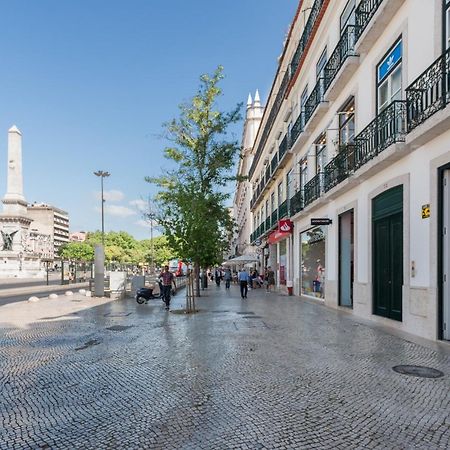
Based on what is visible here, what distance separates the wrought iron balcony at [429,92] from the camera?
8484 mm

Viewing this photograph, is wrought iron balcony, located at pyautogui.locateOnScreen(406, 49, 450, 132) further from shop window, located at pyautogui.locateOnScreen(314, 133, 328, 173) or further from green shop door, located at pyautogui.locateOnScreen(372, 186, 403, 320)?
shop window, located at pyautogui.locateOnScreen(314, 133, 328, 173)

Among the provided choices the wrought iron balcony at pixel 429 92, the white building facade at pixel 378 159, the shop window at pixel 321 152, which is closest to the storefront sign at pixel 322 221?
the white building facade at pixel 378 159

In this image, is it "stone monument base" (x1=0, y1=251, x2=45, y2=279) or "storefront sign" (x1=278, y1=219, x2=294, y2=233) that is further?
"stone monument base" (x1=0, y1=251, x2=45, y2=279)

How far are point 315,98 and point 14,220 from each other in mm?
46330

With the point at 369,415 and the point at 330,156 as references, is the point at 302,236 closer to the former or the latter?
the point at 330,156

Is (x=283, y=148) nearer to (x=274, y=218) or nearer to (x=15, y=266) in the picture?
(x=274, y=218)

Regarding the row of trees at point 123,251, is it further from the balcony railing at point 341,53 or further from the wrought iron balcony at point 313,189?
the balcony railing at point 341,53

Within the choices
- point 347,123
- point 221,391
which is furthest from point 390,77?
point 221,391

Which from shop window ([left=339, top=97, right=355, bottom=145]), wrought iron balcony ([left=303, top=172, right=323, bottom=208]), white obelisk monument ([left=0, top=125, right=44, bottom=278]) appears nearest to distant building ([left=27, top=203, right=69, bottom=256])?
white obelisk monument ([left=0, top=125, right=44, bottom=278])

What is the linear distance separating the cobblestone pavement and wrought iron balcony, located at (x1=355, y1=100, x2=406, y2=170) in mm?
4770

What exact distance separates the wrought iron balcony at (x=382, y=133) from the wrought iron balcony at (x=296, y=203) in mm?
8223

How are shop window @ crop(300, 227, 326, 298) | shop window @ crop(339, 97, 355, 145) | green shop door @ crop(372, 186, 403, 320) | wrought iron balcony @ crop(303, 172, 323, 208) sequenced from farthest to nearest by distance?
shop window @ crop(300, 227, 326, 298) → wrought iron balcony @ crop(303, 172, 323, 208) → shop window @ crop(339, 97, 355, 145) → green shop door @ crop(372, 186, 403, 320)

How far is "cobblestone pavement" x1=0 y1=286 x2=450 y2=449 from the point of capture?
13.4 ft

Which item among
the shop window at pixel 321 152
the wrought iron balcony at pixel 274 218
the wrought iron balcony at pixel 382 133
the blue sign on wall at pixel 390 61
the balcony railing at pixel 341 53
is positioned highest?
the balcony railing at pixel 341 53
